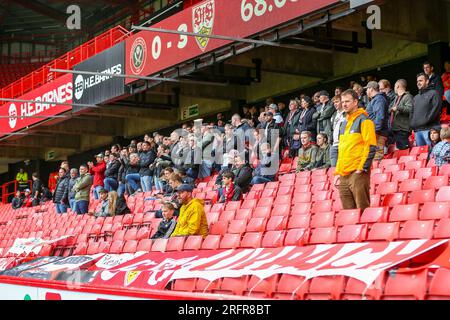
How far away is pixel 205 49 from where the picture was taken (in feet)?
44.1

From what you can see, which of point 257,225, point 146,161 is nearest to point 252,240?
point 257,225

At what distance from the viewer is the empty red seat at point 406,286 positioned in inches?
184

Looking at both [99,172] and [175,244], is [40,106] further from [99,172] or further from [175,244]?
[175,244]

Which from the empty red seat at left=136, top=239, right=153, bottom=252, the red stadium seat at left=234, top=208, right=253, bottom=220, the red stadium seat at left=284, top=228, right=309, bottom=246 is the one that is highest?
the red stadium seat at left=234, top=208, right=253, bottom=220

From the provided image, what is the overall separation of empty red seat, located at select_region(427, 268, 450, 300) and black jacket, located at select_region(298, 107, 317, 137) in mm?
6682

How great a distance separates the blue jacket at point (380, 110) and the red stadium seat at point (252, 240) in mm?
2384

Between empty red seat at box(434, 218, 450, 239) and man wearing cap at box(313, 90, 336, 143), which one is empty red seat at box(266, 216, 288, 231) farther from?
empty red seat at box(434, 218, 450, 239)

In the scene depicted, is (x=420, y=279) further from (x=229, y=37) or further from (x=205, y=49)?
(x=205, y=49)

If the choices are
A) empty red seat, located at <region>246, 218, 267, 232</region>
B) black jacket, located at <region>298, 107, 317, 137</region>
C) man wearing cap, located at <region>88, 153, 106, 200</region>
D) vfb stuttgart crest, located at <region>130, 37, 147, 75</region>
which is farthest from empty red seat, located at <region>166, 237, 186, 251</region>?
man wearing cap, located at <region>88, 153, 106, 200</region>

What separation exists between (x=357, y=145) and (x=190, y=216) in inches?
102

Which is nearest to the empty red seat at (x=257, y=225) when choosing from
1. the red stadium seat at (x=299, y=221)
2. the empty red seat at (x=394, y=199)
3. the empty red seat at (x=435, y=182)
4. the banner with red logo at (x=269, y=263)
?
the red stadium seat at (x=299, y=221)

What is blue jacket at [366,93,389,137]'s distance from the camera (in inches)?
360

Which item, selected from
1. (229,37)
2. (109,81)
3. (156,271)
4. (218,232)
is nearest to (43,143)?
(109,81)

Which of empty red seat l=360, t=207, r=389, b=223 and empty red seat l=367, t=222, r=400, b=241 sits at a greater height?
empty red seat l=360, t=207, r=389, b=223
